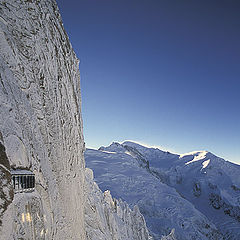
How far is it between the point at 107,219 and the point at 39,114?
15.8 metres

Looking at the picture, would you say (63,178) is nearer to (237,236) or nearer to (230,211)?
(237,236)

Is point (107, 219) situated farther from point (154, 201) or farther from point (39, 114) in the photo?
point (154, 201)

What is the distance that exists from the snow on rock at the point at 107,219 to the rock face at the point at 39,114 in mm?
6805

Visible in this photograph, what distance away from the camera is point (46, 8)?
706 centimetres

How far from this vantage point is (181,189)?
113750mm

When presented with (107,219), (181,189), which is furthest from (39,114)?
(181,189)

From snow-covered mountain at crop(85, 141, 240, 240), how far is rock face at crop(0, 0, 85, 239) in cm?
3893

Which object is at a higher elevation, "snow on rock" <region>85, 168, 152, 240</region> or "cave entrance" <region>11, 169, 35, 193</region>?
"cave entrance" <region>11, 169, 35, 193</region>

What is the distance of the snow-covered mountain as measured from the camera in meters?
49.8

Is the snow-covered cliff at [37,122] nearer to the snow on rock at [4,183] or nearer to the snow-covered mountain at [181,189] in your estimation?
the snow on rock at [4,183]

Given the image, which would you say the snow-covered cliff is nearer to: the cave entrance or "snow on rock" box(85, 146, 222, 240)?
the cave entrance

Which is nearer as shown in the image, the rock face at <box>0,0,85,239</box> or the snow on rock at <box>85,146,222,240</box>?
the rock face at <box>0,0,85,239</box>

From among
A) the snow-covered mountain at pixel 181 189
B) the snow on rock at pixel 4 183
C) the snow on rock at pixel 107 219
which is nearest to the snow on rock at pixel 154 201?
the snow-covered mountain at pixel 181 189

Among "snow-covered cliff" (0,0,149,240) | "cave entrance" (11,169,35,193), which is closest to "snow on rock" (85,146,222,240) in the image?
"snow-covered cliff" (0,0,149,240)
